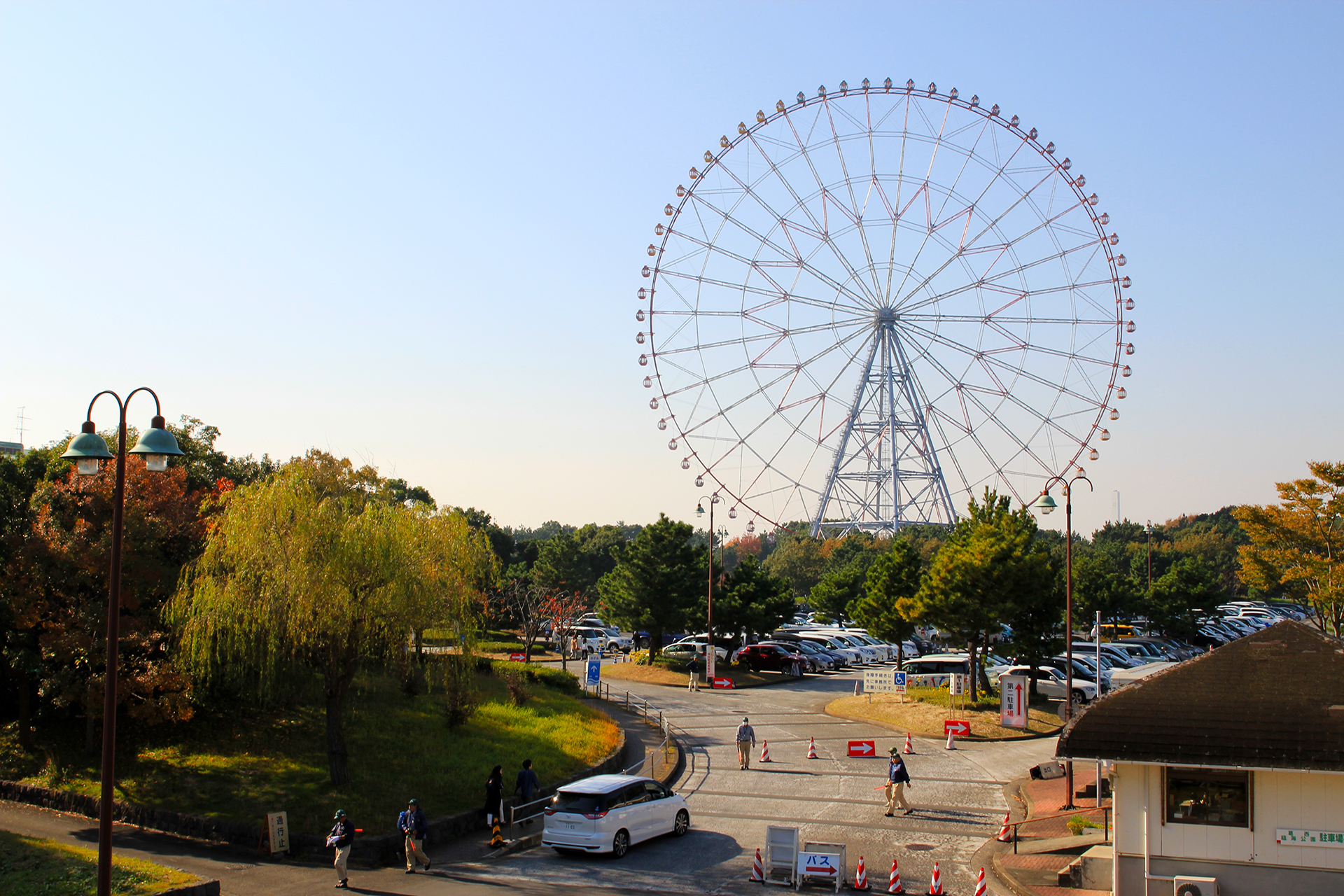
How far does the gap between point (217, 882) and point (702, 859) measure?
7855mm

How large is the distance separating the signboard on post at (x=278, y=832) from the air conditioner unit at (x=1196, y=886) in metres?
14.5

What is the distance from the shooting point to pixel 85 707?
68.4 ft

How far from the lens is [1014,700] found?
29.2 meters

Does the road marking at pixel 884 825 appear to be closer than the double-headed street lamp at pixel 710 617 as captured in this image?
Yes

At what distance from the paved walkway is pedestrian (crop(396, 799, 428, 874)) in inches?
9.0

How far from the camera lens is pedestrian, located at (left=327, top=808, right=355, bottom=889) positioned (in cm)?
1645

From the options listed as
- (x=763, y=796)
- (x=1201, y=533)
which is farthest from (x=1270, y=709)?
(x=1201, y=533)

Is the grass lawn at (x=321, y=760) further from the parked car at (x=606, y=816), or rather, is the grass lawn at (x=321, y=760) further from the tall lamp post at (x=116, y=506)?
the tall lamp post at (x=116, y=506)

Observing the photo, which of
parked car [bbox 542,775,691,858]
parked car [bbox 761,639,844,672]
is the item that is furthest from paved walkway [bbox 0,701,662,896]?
parked car [bbox 761,639,844,672]

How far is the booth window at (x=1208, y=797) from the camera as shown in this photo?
13742 mm

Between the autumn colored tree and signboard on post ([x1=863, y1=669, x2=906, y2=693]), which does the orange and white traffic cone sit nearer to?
signboard on post ([x1=863, y1=669, x2=906, y2=693])

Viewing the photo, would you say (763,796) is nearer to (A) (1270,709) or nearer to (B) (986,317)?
(A) (1270,709)

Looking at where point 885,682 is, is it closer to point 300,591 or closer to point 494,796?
point 494,796

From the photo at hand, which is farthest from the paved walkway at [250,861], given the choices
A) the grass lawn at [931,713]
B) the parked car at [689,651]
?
the parked car at [689,651]
